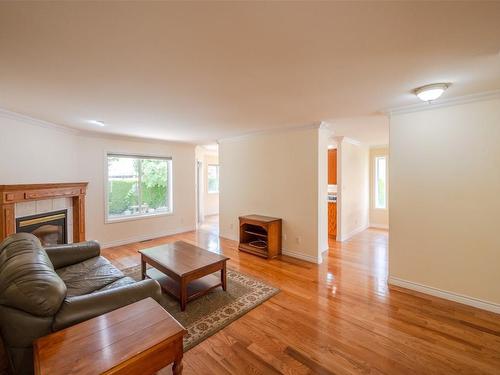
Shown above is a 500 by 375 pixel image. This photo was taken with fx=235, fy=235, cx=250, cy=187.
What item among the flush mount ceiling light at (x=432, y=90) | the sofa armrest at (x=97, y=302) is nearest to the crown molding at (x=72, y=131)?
the sofa armrest at (x=97, y=302)

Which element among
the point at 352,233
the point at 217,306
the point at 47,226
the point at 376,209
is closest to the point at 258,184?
the point at 217,306

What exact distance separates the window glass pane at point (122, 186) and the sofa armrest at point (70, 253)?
2284 mm

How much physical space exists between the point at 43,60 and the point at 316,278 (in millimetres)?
3730

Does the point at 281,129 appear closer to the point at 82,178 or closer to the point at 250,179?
the point at 250,179

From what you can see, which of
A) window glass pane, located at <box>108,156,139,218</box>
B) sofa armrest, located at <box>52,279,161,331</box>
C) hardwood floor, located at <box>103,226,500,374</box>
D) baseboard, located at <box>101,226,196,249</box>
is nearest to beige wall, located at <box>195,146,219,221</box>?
baseboard, located at <box>101,226,196,249</box>

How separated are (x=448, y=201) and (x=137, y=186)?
5580mm

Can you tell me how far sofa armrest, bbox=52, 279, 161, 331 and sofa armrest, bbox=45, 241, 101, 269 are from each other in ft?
4.62

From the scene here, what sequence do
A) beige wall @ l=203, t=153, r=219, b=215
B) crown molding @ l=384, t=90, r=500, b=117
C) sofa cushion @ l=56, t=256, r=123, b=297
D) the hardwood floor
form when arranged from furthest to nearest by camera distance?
beige wall @ l=203, t=153, r=219, b=215 → crown molding @ l=384, t=90, r=500, b=117 → sofa cushion @ l=56, t=256, r=123, b=297 → the hardwood floor

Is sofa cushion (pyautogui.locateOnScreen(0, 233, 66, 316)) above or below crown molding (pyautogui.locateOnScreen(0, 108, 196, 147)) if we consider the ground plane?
below

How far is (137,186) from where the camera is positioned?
540 cm

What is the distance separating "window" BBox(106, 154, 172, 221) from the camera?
503cm

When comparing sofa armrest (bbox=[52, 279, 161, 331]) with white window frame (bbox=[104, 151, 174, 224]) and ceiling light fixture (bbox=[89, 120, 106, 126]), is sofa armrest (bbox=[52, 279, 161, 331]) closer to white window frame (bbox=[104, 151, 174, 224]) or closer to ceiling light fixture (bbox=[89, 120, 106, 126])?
ceiling light fixture (bbox=[89, 120, 106, 126])

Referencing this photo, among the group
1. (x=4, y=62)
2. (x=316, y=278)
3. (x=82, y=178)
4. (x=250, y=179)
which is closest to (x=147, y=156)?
(x=82, y=178)

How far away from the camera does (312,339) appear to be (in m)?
2.10
